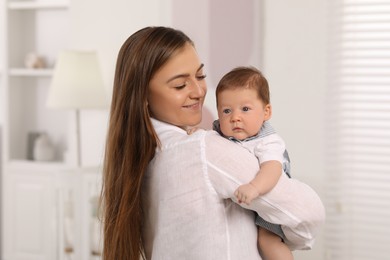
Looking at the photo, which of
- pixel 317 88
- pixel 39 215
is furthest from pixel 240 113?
pixel 39 215

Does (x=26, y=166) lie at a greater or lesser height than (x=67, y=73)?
lesser

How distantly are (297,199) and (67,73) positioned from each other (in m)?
2.69

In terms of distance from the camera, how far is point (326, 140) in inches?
132

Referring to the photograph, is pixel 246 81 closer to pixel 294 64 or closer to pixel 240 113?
pixel 240 113

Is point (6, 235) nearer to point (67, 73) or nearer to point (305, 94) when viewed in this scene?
point (67, 73)

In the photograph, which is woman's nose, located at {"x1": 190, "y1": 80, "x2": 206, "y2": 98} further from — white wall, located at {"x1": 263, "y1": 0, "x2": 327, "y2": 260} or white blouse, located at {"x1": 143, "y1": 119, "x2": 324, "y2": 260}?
white wall, located at {"x1": 263, "y1": 0, "x2": 327, "y2": 260}

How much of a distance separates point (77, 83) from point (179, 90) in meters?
A: 2.47

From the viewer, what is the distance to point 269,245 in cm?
156

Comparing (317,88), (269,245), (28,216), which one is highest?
(317,88)

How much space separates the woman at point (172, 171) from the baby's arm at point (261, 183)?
0.02 meters

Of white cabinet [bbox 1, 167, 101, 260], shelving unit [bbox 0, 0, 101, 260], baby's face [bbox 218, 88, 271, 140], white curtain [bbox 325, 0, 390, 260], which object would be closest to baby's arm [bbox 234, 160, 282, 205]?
baby's face [bbox 218, 88, 271, 140]

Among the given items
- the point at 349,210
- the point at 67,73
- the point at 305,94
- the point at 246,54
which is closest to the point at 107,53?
the point at 67,73

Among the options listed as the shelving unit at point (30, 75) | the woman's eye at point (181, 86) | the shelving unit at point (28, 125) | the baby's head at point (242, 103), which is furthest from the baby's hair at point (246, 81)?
the shelving unit at point (30, 75)

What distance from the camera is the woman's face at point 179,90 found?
5.10ft
